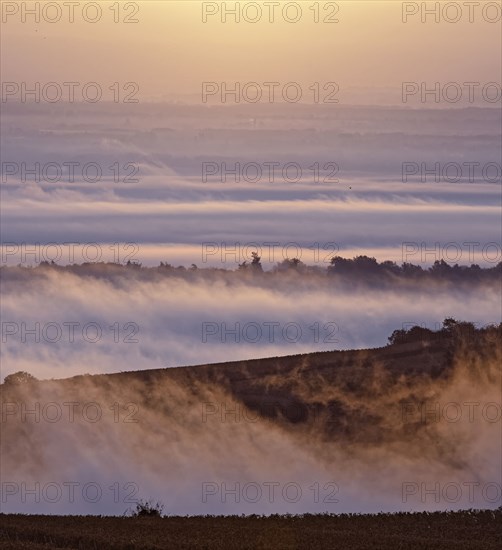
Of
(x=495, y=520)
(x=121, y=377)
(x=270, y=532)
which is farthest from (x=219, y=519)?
(x=121, y=377)

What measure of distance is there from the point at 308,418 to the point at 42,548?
28.8m

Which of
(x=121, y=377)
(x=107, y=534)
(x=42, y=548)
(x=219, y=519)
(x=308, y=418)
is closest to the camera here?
(x=42, y=548)

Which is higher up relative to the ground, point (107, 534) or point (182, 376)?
point (182, 376)

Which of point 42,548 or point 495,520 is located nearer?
point 42,548

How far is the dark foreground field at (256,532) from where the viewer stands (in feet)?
91.5

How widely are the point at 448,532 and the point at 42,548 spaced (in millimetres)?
10167

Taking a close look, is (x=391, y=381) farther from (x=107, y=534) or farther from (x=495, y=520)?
(x=107, y=534)

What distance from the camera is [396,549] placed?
2778 centimetres

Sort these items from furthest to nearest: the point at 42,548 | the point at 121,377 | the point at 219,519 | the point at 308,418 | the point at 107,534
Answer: the point at 308,418, the point at 121,377, the point at 219,519, the point at 107,534, the point at 42,548

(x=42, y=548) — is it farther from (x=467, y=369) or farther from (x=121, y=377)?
(x=467, y=369)

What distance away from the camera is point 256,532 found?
29219mm

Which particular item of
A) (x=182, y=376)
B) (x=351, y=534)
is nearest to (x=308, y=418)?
(x=182, y=376)

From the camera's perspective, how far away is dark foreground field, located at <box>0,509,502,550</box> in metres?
27.9

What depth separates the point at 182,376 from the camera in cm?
5238
